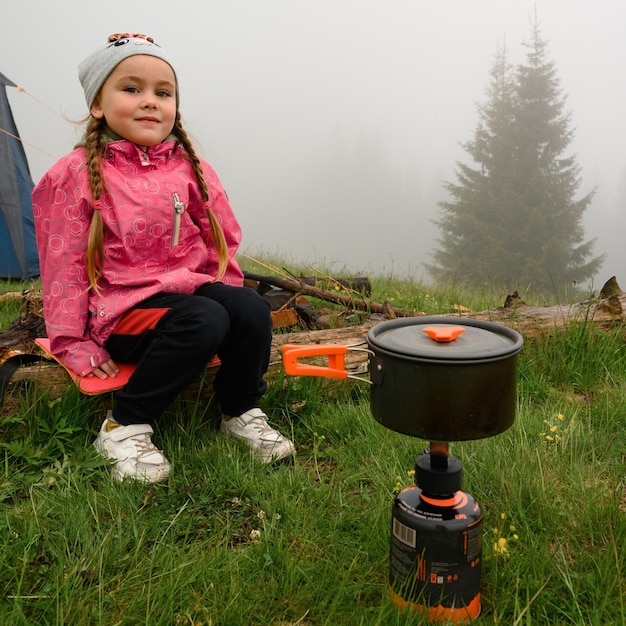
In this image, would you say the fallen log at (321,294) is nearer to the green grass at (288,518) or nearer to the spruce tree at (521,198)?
the green grass at (288,518)

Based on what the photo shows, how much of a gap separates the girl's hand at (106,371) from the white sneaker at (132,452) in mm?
172

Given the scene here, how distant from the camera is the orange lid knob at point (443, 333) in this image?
1.47 meters

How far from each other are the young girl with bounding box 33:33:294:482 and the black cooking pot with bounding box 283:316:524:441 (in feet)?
3.12

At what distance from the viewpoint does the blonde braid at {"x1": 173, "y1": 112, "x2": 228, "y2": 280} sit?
8.91 ft

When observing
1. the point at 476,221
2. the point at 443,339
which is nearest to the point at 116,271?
the point at 443,339

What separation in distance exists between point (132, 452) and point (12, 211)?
5.12 metres

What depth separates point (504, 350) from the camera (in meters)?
1.43

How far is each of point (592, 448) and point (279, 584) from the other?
4.43 ft

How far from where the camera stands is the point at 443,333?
148cm

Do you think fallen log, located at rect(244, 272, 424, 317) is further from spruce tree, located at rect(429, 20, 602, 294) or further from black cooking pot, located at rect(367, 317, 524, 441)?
spruce tree, located at rect(429, 20, 602, 294)

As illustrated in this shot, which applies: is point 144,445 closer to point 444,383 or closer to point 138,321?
point 138,321

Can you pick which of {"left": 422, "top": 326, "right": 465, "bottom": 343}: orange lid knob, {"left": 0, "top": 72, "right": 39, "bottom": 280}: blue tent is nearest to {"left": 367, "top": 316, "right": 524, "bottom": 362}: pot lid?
{"left": 422, "top": 326, "right": 465, "bottom": 343}: orange lid knob

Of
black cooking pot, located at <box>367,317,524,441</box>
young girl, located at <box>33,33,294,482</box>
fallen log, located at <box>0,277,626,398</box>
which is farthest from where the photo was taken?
fallen log, located at <box>0,277,626,398</box>

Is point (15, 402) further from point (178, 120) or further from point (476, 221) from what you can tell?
point (476, 221)
